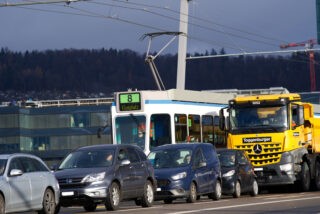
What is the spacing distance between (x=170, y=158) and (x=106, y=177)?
15.6 ft

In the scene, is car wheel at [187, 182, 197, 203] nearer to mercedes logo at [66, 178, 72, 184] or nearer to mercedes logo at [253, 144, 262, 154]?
mercedes logo at [66, 178, 72, 184]

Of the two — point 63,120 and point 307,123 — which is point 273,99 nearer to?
point 307,123

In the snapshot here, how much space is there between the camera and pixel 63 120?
15200cm

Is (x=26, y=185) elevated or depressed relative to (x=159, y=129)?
depressed

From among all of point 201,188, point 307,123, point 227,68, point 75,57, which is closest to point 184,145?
point 201,188

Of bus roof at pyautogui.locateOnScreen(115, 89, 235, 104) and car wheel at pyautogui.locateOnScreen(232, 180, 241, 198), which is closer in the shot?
car wheel at pyautogui.locateOnScreen(232, 180, 241, 198)

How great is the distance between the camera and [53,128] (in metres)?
152

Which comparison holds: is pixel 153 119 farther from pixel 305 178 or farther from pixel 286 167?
pixel 305 178

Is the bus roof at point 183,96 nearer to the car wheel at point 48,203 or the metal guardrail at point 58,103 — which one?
the car wheel at point 48,203

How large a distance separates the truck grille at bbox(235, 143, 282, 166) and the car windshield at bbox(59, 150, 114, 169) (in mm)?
10209

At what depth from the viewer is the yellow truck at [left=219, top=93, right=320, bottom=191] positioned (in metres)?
33.8

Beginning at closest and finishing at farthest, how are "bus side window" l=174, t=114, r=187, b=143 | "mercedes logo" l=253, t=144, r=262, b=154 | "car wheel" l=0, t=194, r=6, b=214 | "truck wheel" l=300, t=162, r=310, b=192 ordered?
"car wheel" l=0, t=194, r=6, b=214
"bus side window" l=174, t=114, r=187, b=143
"mercedes logo" l=253, t=144, r=262, b=154
"truck wheel" l=300, t=162, r=310, b=192

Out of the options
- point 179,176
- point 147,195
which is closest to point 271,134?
point 179,176

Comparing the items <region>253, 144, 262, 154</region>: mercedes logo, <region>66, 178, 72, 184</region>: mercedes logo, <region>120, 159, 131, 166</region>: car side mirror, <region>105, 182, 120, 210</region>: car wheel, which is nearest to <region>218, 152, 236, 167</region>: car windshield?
<region>253, 144, 262, 154</region>: mercedes logo
